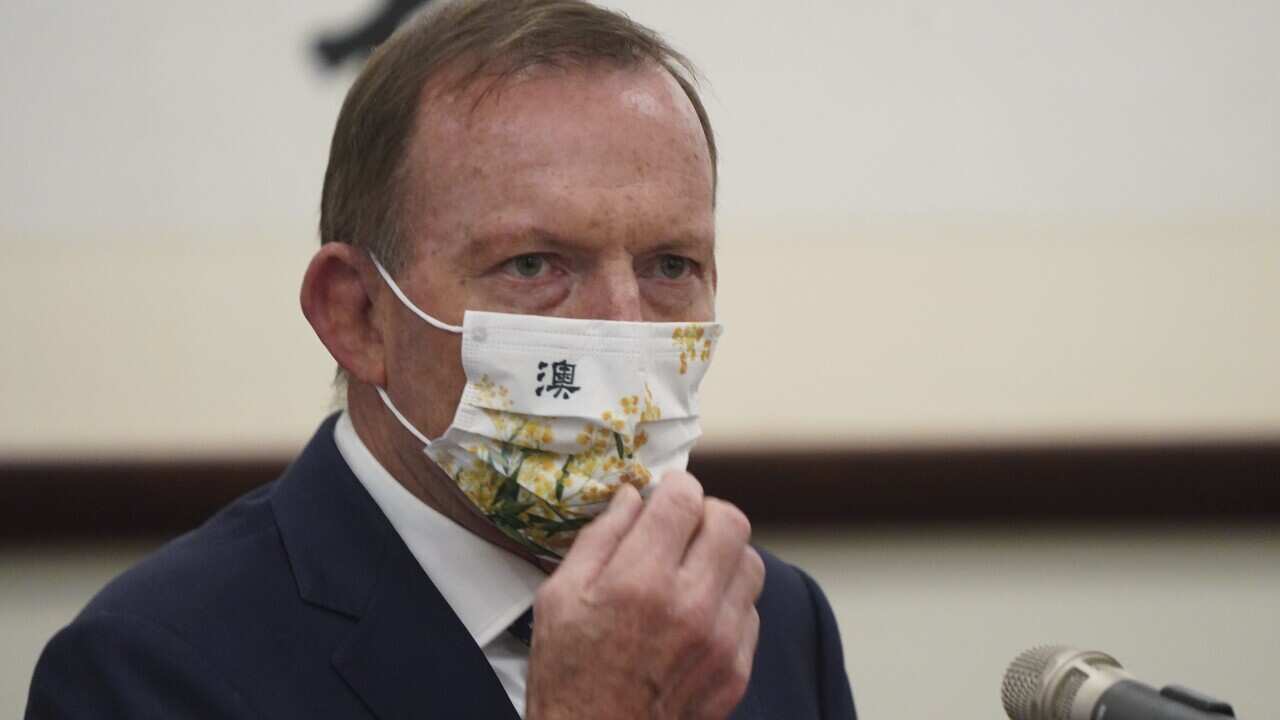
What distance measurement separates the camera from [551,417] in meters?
1.42

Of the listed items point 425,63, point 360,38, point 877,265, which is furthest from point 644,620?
point 360,38

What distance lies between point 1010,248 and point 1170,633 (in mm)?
884

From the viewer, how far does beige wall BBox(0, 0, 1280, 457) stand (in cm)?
269

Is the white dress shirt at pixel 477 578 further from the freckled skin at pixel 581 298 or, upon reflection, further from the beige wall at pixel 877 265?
the beige wall at pixel 877 265

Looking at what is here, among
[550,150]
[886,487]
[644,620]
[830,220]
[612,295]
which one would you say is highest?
[550,150]

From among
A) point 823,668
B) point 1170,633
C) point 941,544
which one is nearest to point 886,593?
point 941,544

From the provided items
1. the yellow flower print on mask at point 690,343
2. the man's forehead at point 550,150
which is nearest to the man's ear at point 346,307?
the man's forehead at point 550,150

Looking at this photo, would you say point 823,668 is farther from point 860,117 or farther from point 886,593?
point 860,117

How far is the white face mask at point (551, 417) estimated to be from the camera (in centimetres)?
142

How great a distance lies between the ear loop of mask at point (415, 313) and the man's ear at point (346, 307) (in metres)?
0.02

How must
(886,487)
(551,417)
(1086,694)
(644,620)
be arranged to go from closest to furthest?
(1086,694), (644,620), (551,417), (886,487)

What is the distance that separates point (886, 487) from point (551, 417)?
1405 millimetres

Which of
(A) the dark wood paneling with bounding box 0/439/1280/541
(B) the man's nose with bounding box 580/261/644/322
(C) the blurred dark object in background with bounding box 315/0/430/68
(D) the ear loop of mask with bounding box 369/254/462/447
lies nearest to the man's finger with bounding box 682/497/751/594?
(B) the man's nose with bounding box 580/261/644/322

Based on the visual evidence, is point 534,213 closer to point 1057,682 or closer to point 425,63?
point 425,63
